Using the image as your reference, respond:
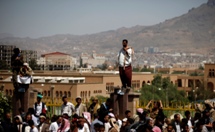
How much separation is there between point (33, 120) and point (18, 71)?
6.18 feet

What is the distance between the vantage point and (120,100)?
15508 millimetres

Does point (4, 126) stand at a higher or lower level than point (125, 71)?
lower

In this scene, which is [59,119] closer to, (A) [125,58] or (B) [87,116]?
(B) [87,116]

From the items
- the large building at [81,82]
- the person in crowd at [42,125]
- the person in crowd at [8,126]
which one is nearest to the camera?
the person in crowd at [8,126]

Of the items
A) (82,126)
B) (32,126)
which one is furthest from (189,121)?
(32,126)

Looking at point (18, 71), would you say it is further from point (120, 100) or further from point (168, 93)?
point (168, 93)

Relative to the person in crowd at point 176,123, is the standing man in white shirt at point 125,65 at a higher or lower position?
higher

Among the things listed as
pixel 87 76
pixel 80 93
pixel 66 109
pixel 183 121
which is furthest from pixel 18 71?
pixel 87 76

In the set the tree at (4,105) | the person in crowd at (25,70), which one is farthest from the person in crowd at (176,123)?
the tree at (4,105)

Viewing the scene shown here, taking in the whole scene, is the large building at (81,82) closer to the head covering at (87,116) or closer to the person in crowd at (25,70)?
the person in crowd at (25,70)

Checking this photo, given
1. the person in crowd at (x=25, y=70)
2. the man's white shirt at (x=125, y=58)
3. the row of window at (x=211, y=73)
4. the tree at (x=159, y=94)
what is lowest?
the tree at (x=159, y=94)

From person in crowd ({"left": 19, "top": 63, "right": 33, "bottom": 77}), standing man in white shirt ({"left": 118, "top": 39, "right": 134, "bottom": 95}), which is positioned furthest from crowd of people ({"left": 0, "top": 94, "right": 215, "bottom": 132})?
standing man in white shirt ({"left": 118, "top": 39, "right": 134, "bottom": 95})

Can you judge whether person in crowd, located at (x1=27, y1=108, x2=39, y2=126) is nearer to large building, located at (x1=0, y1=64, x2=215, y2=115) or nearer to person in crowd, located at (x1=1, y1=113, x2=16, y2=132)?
person in crowd, located at (x1=1, y1=113, x2=16, y2=132)

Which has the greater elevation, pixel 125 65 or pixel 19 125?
pixel 125 65
